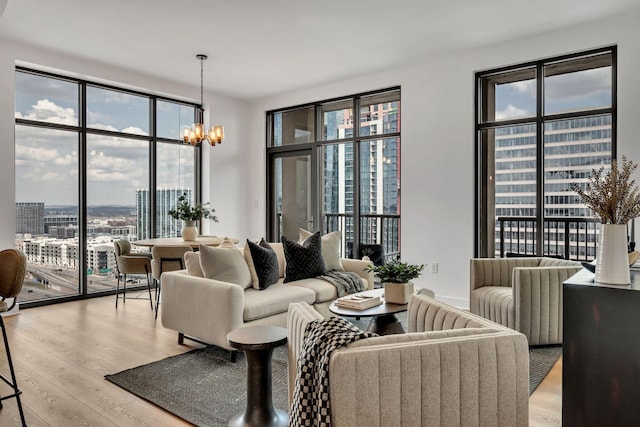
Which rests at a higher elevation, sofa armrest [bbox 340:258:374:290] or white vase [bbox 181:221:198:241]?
white vase [bbox 181:221:198:241]

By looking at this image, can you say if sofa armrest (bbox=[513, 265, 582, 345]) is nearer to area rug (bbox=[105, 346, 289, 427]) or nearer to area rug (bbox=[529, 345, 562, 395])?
area rug (bbox=[529, 345, 562, 395])

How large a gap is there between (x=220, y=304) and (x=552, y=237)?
3.50 meters

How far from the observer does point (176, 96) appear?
21.0ft

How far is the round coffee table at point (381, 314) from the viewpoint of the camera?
306 centimetres

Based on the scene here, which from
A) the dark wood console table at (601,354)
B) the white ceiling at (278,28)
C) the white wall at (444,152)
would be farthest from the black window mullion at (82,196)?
the dark wood console table at (601,354)

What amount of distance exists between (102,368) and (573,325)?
3.01 m

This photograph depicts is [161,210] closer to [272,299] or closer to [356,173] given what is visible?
[356,173]

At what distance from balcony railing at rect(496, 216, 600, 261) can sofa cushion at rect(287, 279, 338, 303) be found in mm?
2109

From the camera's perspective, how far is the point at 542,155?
4742 mm

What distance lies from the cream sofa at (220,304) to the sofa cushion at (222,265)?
110 mm

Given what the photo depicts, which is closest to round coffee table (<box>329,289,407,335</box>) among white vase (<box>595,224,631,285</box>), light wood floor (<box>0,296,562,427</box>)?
light wood floor (<box>0,296,562,427</box>)

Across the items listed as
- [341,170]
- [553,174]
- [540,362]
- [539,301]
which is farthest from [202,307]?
[553,174]

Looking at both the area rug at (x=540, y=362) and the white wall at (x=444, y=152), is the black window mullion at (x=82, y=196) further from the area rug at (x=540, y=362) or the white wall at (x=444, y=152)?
the area rug at (x=540, y=362)

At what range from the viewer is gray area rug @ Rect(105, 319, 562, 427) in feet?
8.41
